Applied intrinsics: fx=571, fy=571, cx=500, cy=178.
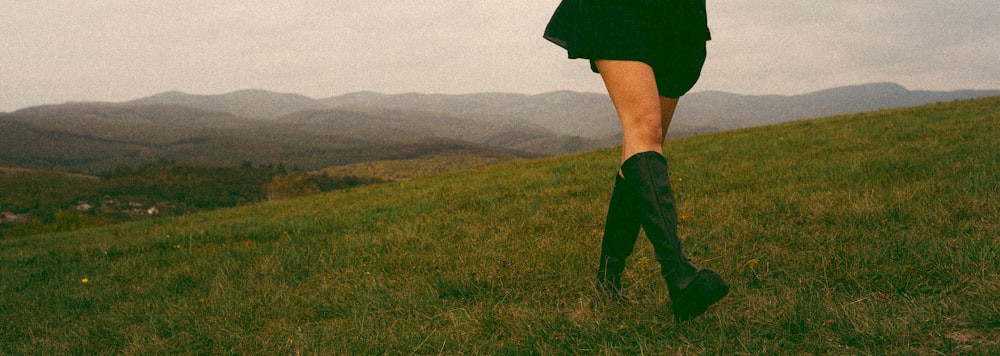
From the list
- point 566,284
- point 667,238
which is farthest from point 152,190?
point 667,238

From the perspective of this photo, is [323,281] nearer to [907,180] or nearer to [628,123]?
[628,123]

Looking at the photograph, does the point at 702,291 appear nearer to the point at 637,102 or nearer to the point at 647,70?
the point at 637,102

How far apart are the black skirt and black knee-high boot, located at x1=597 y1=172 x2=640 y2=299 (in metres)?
0.66

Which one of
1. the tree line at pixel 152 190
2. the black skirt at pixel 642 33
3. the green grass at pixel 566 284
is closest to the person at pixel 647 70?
the black skirt at pixel 642 33

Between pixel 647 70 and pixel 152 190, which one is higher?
pixel 647 70

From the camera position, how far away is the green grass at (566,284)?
2605 mm

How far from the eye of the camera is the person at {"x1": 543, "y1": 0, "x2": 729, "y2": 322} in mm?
2693

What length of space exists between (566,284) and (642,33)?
1653 millimetres

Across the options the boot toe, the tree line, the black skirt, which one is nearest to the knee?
the black skirt

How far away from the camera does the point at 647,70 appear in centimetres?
281

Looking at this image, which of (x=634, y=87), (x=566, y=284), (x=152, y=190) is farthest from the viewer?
(x=152, y=190)

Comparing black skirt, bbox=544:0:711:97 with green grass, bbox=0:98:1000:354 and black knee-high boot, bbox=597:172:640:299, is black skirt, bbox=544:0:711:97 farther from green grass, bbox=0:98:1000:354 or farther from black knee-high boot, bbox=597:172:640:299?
green grass, bbox=0:98:1000:354

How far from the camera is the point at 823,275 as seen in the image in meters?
3.27

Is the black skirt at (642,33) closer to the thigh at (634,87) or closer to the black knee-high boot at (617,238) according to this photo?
the thigh at (634,87)
